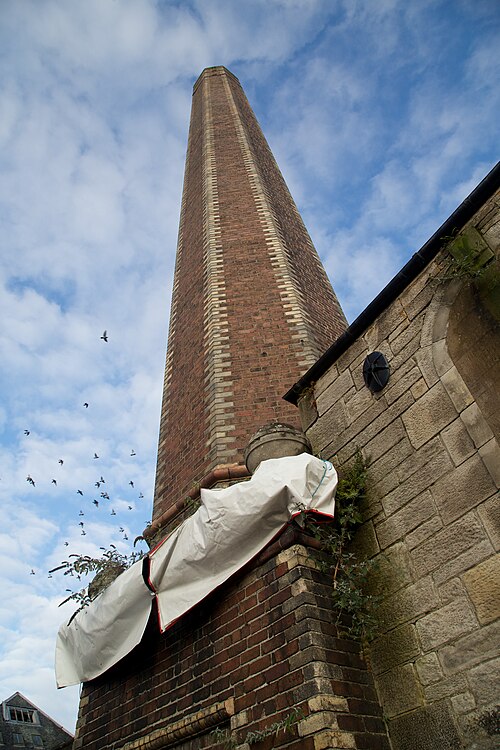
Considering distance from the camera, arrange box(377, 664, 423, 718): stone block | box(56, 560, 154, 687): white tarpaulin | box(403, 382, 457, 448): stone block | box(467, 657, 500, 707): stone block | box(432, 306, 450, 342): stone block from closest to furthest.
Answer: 1. box(467, 657, 500, 707): stone block
2. box(377, 664, 423, 718): stone block
3. box(403, 382, 457, 448): stone block
4. box(432, 306, 450, 342): stone block
5. box(56, 560, 154, 687): white tarpaulin

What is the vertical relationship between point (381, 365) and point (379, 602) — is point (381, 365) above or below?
above

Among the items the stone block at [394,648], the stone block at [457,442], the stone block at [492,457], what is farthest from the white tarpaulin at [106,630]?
the stone block at [492,457]

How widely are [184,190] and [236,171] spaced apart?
5.55ft

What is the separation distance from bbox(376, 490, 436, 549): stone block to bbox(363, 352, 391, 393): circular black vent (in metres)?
0.96

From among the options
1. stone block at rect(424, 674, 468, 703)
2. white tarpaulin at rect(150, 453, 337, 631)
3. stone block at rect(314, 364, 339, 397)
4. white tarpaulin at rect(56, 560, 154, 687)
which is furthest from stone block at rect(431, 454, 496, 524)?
white tarpaulin at rect(56, 560, 154, 687)

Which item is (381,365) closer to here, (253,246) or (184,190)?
(253,246)

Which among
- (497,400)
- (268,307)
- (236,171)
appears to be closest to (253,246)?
(268,307)

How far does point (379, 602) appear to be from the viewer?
3.36 meters

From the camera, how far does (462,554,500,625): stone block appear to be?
8.98ft

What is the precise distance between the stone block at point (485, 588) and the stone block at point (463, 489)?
33cm

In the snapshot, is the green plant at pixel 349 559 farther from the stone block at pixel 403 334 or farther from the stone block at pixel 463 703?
the stone block at pixel 403 334

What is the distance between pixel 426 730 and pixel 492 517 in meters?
1.18

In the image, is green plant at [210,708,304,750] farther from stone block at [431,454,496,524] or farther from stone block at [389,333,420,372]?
stone block at [389,333,420,372]

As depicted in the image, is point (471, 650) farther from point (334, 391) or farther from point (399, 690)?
point (334, 391)
